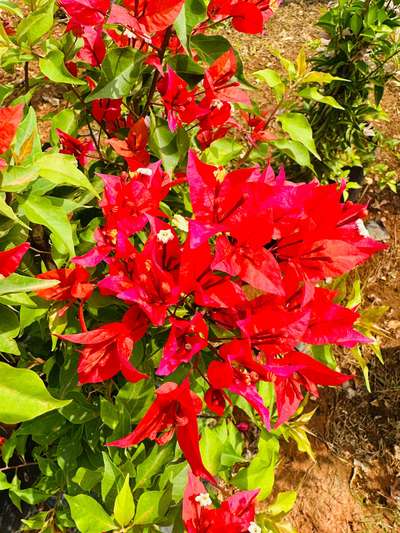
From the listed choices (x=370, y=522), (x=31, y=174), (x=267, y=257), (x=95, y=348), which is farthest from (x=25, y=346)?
(x=370, y=522)

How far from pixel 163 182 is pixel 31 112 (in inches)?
9.9

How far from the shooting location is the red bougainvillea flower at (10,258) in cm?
62


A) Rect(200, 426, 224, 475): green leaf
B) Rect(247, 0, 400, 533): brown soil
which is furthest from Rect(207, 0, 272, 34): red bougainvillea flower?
Rect(247, 0, 400, 533): brown soil

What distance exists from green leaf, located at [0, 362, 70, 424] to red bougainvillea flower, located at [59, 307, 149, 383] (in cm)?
18

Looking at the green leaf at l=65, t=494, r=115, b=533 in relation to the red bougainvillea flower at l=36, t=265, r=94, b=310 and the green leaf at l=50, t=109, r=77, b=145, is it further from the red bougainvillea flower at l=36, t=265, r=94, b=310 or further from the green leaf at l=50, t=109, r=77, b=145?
the green leaf at l=50, t=109, r=77, b=145

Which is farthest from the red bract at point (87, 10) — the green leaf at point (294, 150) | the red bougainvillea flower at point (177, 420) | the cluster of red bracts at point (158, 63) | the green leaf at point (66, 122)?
the green leaf at point (294, 150)

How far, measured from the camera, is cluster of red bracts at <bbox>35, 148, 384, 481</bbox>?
0.64 meters

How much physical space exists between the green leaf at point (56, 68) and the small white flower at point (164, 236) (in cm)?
41

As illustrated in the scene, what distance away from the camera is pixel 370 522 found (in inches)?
70.2

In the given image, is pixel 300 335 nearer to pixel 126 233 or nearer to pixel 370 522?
pixel 126 233

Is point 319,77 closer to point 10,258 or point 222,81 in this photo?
point 222,81

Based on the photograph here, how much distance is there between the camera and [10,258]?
2.05 ft

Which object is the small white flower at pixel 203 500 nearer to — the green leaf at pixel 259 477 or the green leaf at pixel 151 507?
the green leaf at pixel 151 507

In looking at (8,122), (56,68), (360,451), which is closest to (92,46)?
(56,68)
